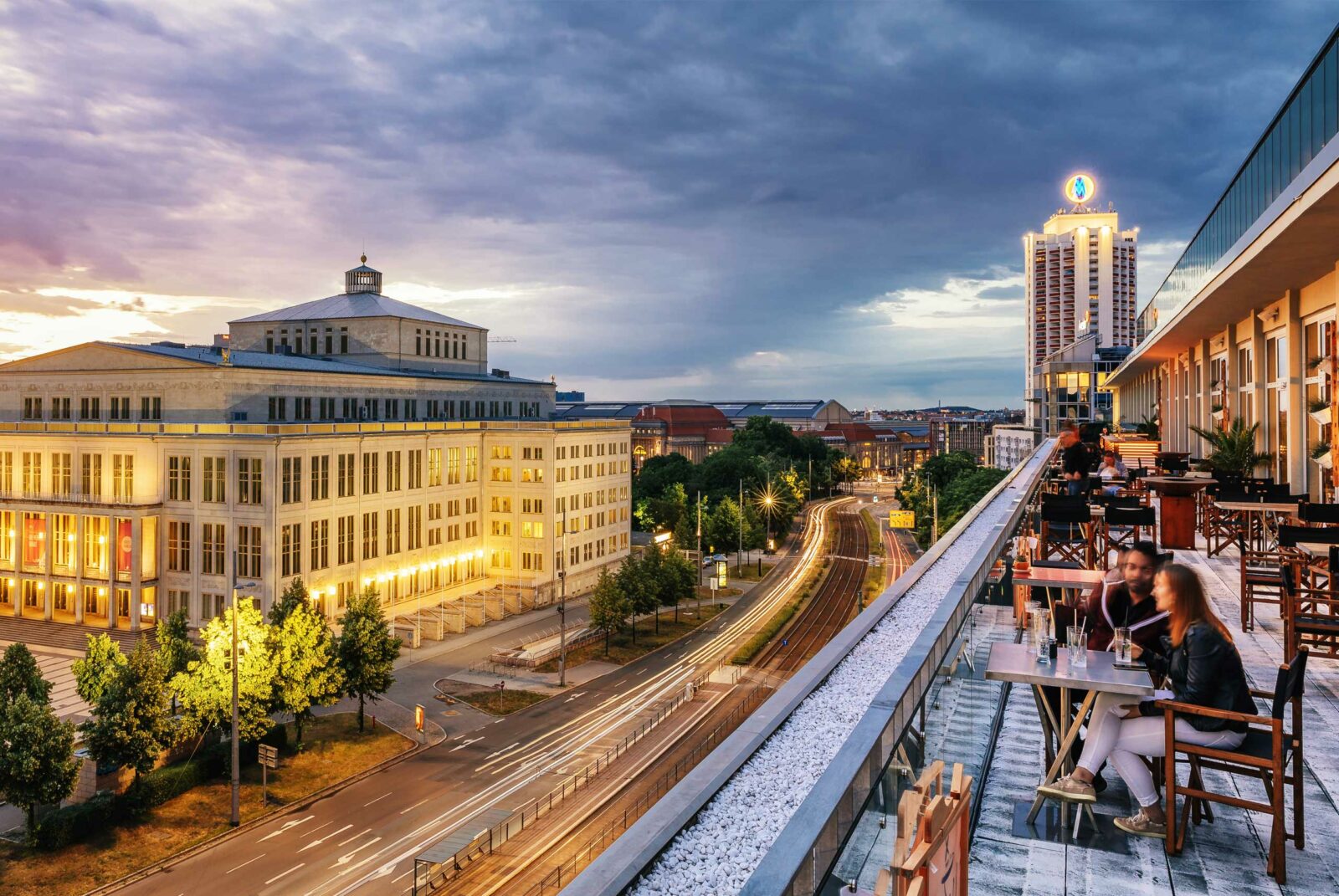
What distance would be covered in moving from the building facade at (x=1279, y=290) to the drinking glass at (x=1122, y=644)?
405 inches

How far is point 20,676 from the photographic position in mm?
29672

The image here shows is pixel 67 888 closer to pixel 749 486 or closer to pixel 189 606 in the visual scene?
pixel 189 606

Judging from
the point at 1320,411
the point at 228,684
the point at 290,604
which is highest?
the point at 1320,411

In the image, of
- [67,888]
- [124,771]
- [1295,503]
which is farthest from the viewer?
[124,771]

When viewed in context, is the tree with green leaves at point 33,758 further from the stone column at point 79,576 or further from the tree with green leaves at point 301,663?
the stone column at point 79,576

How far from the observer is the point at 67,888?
23469 millimetres

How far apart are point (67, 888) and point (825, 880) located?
1095 inches

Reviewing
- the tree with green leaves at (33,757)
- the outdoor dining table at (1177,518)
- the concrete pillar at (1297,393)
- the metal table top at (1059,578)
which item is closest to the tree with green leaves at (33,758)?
the tree with green leaves at (33,757)

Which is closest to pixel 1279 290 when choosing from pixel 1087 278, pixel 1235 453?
pixel 1235 453

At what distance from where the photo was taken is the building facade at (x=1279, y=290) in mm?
16281

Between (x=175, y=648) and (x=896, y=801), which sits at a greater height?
(x=896, y=801)

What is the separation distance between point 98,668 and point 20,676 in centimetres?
275

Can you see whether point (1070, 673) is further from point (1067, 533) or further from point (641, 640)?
point (641, 640)

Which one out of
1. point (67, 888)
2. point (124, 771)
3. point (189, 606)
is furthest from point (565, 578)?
point (67, 888)
